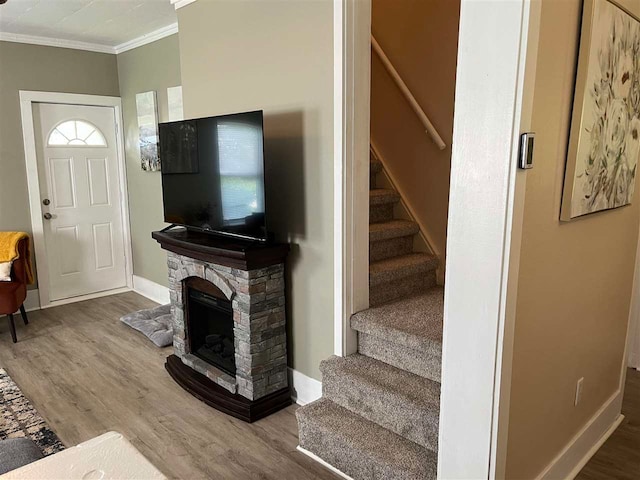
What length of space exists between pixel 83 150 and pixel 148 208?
92 cm

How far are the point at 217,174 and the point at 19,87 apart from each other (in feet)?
9.81

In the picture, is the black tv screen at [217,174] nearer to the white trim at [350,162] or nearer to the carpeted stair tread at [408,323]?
the white trim at [350,162]

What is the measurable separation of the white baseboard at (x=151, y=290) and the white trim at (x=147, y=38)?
2.43 metres

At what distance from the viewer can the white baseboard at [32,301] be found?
4.71 m

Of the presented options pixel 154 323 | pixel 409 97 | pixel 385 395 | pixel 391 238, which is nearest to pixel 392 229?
pixel 391 238

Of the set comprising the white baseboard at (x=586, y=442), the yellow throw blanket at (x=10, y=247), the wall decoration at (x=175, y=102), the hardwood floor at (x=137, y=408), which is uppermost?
the wall decoration at (x=175, y=102)

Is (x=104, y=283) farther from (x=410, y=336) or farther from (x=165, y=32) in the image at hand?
(x=410, y=336)

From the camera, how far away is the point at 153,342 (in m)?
3.89

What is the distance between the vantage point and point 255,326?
2.75 meters

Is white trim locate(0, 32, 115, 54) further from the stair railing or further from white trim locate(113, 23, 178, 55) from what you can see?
the stair railing

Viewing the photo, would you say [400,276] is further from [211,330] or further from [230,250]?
[211,330]

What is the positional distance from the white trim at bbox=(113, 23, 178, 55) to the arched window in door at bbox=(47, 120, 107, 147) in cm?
86

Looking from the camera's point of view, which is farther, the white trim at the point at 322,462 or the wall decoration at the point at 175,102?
the wall decoration at the point at 175,102

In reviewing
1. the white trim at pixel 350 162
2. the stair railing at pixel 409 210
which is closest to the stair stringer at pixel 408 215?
the stair railing at pixel 409 210
